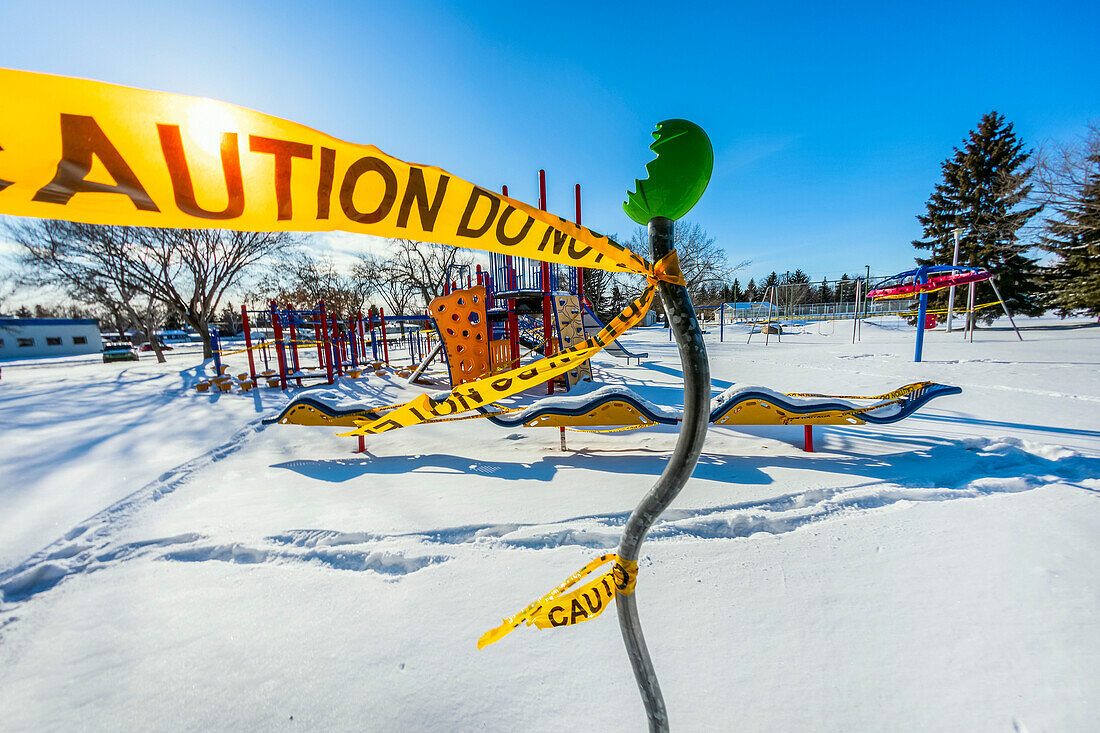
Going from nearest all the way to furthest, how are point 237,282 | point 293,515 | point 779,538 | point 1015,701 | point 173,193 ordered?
point 173,193 → point 1015,701 → point 779,538 → point 293,515 → point 237,282

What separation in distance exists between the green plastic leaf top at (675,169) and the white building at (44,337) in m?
56.4

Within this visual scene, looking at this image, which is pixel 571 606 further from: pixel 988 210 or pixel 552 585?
pixel 988 210

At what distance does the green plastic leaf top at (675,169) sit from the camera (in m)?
0.72

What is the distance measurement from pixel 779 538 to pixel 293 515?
11.1 feet

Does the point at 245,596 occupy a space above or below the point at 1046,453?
below

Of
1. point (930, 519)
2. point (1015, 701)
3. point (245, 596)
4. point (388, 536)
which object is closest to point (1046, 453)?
point (930, 519)

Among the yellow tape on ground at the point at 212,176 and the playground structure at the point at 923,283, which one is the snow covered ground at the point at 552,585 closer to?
the yellow tape on ground at the point at 212,176

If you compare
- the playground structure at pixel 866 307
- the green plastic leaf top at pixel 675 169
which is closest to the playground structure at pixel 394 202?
the green plastic leaf top at pixel 675 169

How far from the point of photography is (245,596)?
6.63ft

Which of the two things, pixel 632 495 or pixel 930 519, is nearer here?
pixel 930 519

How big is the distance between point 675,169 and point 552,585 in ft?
6.49

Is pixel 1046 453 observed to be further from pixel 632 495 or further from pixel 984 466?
pixel 632 495

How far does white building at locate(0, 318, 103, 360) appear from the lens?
34625 millimetres

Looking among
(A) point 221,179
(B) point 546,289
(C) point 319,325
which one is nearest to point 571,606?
(A) point 221,179
